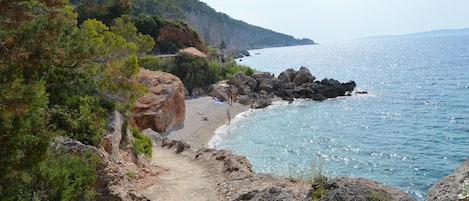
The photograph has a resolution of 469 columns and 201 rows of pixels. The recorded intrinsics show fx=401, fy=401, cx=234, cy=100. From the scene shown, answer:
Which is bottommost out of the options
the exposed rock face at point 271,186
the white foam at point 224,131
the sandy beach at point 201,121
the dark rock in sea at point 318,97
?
the white foam at point 224,131

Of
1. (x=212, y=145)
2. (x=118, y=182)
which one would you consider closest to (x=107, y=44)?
(x=118, y=182)

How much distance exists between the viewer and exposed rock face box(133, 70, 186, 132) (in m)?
28.4

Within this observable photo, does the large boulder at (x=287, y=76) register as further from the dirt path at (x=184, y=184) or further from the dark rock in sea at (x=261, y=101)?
the dirt path at (x=184, y=184)

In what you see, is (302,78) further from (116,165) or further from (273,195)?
(273,195)

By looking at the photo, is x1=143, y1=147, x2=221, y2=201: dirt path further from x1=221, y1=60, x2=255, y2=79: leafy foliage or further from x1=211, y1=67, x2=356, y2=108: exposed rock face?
x1=221, y1=60, x2=255, y2=79: leafy foliage

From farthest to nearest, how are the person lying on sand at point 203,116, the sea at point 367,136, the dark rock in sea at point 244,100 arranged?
the dark rock in sea at point 244,100 → the person lying on sand at point 203,116 → the sea at point 367,136

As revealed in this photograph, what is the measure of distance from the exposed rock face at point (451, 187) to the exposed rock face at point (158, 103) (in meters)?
23.7

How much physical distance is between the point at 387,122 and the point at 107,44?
2936cm

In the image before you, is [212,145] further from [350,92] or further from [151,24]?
[151,24]

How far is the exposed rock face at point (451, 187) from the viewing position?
517cm

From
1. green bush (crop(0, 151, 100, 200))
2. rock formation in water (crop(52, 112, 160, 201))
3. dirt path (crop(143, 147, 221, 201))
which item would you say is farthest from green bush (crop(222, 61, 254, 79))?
green bush (crop(0, 151, 100, 200))

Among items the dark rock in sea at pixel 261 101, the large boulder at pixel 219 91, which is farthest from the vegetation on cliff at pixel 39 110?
the large boulder at pixel 219 91

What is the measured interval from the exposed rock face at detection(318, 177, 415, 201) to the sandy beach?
68.6 feet

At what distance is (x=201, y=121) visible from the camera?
122 ft
